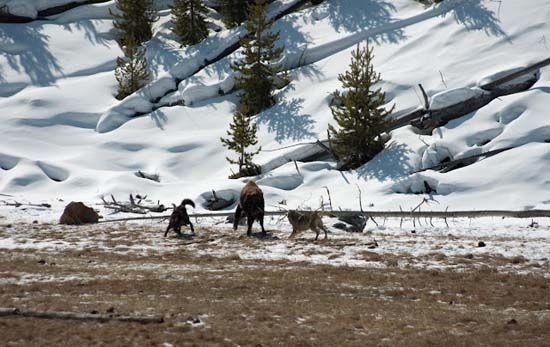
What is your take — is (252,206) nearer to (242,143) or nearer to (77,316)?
(77,316)

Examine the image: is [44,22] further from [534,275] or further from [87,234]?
[534,275]

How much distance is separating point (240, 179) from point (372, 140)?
19.3 feet

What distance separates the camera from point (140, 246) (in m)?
17.8

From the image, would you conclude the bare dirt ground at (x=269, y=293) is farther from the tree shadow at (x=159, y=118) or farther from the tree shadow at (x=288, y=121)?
the tree shadow at (x=159, y=118)

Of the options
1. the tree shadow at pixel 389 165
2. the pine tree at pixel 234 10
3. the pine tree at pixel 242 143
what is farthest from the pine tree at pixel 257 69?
the tree shadow at pixel 389 165

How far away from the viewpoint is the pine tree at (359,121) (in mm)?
28500

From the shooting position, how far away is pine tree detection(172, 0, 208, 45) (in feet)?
137

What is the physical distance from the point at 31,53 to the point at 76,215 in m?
24.3

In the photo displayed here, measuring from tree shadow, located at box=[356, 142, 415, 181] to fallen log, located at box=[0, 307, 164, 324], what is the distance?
754 inches

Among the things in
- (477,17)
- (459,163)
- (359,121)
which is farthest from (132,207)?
(477,17)

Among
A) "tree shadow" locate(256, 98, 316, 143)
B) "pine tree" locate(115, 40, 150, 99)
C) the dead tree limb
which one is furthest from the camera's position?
"pine tree" locate(115, 40, 150, 99)

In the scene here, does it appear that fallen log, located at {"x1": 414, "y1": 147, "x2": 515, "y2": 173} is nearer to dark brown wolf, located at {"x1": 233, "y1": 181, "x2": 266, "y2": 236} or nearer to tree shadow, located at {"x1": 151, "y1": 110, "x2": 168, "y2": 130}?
dark brown wolf, located at {"x1": 233, "y1": 181, "x2": 266, "y2": 236}

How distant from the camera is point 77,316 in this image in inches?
386

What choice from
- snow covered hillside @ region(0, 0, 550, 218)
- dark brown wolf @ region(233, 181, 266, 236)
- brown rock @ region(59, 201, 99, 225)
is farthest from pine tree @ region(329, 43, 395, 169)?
brown rock @ region(59, 201, 99, 225)
